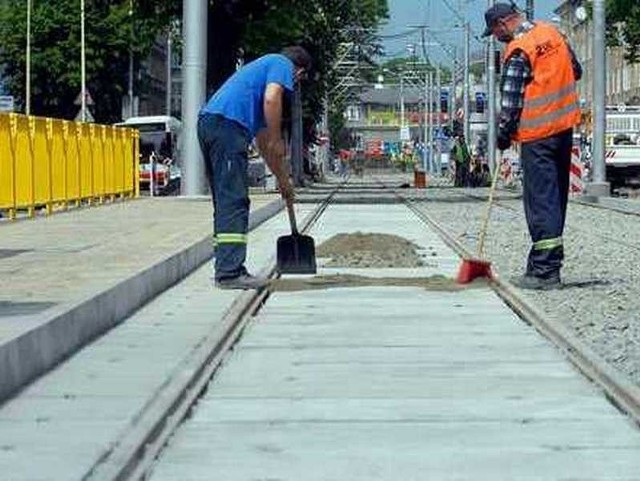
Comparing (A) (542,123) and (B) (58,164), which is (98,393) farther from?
(B) (58,164)

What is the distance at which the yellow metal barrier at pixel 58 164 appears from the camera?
24.6 metres

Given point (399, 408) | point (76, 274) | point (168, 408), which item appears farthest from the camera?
point (76, 274)

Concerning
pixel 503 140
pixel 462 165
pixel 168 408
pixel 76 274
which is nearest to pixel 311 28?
pixel 462 165

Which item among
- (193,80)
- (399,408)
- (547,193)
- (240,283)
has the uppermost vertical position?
(193,80)

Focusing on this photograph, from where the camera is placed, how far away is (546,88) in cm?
1361

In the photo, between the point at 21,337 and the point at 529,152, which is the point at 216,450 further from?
the point at 529,152

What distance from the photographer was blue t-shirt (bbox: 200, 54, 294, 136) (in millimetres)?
13750

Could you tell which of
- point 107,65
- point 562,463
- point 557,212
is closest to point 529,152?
point 557,212

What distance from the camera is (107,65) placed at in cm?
9806

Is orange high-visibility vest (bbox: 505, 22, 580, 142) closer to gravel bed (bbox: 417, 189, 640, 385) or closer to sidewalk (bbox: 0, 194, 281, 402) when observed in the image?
gravel bed (bbox: 417, 189, 640, 385)

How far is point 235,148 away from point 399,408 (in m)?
6.15

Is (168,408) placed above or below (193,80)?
below

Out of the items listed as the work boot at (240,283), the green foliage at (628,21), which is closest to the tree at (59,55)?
the green foliage at (628,21)

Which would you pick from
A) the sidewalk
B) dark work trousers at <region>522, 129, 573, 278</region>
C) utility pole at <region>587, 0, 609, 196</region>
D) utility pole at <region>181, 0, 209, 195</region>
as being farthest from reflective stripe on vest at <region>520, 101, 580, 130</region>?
utility pole at <region>587, 0, 609, 196</region>
